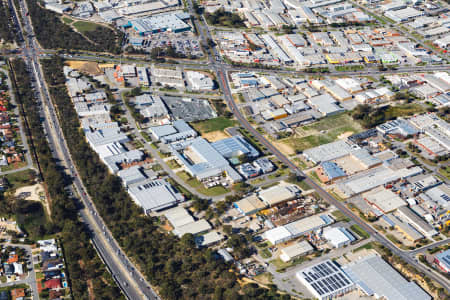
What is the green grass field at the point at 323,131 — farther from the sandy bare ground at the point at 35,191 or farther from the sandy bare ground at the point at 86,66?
the sandy bare ground at the point at 86,66

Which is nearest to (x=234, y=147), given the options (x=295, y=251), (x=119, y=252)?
(x=295, y=251)

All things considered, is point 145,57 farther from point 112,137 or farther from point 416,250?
point 416,250

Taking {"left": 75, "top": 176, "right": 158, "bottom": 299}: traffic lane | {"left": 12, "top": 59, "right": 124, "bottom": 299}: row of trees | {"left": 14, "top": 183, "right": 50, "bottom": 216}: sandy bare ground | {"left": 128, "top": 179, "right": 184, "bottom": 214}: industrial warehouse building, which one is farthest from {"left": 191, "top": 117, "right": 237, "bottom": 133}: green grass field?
{"left": 14, "top": 183, "right": 50, "bottom": 216}: sandy bare ground

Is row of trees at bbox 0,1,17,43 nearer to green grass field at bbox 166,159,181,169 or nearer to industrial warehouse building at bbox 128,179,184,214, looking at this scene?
green grass field at bbox 166,159,181,169

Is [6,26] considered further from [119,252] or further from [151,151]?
[119,252]

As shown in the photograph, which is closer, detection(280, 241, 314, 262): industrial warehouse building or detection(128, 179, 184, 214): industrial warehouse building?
detection(280, 241, 314, 262): industrial warehouse building

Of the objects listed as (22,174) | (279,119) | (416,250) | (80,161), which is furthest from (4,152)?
(416,250)
